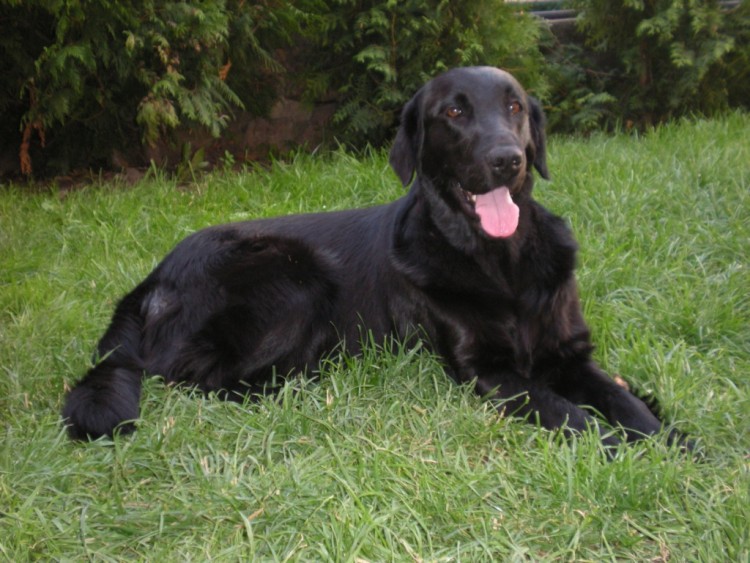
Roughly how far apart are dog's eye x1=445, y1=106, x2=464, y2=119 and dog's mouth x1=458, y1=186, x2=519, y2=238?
0.81 feet

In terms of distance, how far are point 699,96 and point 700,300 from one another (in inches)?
126

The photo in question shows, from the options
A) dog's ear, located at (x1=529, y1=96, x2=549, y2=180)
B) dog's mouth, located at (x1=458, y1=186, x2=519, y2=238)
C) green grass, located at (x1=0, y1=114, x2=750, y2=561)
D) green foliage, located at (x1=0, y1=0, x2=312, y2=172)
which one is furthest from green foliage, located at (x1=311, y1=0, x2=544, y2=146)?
dog's mouth, located at (x1=458, y1=186, x2=519, y2=238)

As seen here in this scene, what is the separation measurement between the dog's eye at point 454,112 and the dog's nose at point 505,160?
24cm

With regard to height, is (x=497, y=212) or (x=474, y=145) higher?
(x=474, y=145)

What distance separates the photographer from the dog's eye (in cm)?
263

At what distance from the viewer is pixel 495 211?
8.42 ft

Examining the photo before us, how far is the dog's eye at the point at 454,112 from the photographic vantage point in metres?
2.63

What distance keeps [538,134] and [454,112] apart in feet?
1.35

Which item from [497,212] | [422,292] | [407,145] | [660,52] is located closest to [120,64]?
[407,145]

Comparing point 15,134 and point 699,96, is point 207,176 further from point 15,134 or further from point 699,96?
point 699,96

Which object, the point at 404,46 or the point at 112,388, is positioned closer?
the point at 112,388

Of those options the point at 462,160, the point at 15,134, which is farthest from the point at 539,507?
the point at 15,134

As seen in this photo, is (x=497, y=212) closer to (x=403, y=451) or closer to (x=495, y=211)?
(x=495, y=211)

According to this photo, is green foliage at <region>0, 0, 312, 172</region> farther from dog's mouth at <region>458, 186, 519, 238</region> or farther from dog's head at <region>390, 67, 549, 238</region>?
dog's mouth at <region>458, 186, 519, 238</region>
